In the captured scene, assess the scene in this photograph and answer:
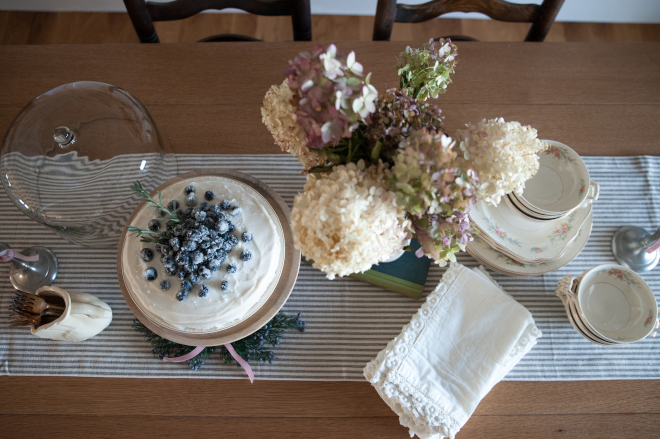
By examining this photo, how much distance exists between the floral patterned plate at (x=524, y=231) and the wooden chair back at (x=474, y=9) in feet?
2.01

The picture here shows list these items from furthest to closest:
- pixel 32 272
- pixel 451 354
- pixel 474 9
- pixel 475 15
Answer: pixel 475 15, pixel 474 9, pixel 32 272, pixel 451 354

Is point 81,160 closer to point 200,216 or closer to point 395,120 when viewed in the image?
point 200,216

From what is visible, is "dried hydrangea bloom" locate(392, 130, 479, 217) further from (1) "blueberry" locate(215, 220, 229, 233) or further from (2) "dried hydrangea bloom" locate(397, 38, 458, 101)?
(1) "blueberry" locate(215, 220, 229, 233)

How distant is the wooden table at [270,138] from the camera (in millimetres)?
869

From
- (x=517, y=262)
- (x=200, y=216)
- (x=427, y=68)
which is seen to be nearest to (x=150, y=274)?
(x=200, y=216)

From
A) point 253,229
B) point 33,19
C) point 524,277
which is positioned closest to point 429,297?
point 524,277

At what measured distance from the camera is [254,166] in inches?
41.2

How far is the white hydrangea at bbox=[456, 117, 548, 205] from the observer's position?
575 millimetres

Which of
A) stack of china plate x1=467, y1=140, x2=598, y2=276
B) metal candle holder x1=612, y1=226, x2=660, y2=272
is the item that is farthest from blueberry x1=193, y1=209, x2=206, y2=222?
metal candle holder x1=612, y1=226, x2=660, y2=272

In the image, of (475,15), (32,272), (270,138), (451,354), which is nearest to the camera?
(451,354)

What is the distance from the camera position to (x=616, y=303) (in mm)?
876

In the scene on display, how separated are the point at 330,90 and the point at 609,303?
82cm

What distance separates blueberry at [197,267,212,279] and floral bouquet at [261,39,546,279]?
0.72ft

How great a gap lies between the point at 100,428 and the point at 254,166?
2.31 feet
